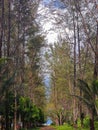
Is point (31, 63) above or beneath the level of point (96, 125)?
above

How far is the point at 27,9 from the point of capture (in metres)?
23.8

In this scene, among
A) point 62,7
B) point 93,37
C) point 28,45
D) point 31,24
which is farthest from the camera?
point 28,45

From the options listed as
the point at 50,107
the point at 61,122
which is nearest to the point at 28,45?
the point at 61,122

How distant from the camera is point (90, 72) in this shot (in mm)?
38969

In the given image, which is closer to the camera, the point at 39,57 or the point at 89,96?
the point at 89,96

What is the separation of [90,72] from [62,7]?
1855 centimetres

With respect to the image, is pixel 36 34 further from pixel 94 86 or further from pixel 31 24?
pixel 94 86

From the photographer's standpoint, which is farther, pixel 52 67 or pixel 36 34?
pixel 52 67

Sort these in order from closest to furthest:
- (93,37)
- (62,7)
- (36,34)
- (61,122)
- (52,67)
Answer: (62,7) < (93,37) < (36,34) < (52,67) < (61,122)

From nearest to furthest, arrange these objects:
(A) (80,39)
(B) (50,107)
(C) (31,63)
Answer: (A) (80,39)
(C) (31,63)
(B) (50,107)

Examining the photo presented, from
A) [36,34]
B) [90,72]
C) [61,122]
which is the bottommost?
[61,122]

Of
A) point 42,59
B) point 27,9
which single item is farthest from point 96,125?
point 42,59

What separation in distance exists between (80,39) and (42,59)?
15.6m

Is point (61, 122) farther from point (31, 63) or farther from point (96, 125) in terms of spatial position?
point (96, 125)
